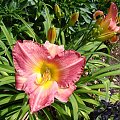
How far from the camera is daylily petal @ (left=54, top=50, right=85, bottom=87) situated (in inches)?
84.4

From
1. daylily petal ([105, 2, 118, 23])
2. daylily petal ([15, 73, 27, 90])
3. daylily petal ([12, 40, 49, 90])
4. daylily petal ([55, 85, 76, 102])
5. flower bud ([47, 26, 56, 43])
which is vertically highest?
daylily petal ([105, 2, 118, 23])

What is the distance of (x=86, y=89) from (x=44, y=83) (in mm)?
723

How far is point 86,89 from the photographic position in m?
2.91

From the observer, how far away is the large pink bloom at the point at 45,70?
2.14m

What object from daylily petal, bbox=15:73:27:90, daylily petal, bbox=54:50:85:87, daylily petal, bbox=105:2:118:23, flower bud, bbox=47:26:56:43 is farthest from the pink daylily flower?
daylily petal, bbox=15:73:27:90

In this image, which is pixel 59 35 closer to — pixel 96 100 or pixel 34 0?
pixel 34 0

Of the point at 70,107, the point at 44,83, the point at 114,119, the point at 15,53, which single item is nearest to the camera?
the point at 15,53

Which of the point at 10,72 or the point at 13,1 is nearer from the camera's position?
the point at 10,72

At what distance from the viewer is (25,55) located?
2.14 meters

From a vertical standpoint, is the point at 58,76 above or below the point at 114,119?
above

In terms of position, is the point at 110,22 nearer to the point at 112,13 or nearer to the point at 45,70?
the point at 112,13

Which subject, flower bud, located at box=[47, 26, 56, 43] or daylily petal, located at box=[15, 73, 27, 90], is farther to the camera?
flower bud, located at box=[47, 26, 56, 43]

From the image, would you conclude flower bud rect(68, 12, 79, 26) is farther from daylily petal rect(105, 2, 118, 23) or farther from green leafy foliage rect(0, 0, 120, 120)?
daylily petal rect(105, 2, 118, 23)

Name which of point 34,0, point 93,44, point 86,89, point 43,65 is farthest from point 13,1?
point 43,65
